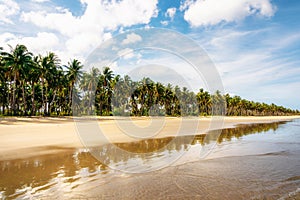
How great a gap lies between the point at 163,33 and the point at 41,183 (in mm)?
13525

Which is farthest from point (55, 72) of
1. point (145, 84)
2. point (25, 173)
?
point (25, 173)

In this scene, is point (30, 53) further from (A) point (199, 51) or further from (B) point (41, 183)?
(B) point (41, 183)

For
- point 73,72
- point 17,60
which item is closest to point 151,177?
point 17,60

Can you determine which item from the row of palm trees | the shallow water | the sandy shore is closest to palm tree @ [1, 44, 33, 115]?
the row of palm trees

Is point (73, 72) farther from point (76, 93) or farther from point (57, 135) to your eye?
point (57, 135)

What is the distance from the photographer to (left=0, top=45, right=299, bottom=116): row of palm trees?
46.2 meters

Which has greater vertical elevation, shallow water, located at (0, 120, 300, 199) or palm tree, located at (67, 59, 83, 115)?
palm tree, located at (67, 59, 83, 115)

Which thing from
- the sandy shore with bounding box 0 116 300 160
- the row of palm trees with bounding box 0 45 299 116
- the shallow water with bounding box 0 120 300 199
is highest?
the row of palm trees with bounding box 0 45 299 116

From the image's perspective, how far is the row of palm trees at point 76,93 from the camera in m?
46.2

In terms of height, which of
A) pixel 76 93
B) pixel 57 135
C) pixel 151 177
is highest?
pixel 76 93

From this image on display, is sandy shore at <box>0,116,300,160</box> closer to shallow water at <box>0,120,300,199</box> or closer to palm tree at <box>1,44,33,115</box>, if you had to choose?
shallow water at <box>0,120,300,199</box>

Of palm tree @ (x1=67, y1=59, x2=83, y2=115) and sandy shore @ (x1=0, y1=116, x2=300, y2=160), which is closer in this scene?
sandy shore @ (x1=0, y1=116, x2=300, y2=160)

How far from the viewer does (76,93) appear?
239 ft

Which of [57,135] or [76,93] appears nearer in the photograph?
[57,135]
